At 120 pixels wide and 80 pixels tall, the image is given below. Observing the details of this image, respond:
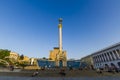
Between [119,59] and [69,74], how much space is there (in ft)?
147

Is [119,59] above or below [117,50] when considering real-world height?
below

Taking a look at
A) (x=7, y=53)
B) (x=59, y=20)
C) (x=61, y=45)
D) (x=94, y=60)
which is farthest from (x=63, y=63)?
(x=94, y=60)

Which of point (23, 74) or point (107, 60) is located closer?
point (23, 74)

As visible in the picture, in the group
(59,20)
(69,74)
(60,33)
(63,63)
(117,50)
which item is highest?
(59,20)

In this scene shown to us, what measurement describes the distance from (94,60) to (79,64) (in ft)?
43.2

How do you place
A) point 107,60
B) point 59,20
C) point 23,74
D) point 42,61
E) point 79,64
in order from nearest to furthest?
point 23,74 → point 59,20 → point 107,60 → point 42,61 → point 79,64

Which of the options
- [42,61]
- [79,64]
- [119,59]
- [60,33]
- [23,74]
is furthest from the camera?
[79,64]

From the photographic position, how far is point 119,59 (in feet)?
211

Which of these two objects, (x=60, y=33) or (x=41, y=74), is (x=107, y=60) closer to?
(x=60, y=33)

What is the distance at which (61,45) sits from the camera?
67.8 metres

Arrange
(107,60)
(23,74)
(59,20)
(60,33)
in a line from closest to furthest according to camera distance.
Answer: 1. (23,74)
2. (60,33)
3. (59,20)
4. (107,60)

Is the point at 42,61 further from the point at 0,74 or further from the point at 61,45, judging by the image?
the point at 0,74

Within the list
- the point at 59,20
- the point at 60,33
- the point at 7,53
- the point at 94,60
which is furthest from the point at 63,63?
the point at 94,60

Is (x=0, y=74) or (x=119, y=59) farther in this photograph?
(x=119, y=59)
